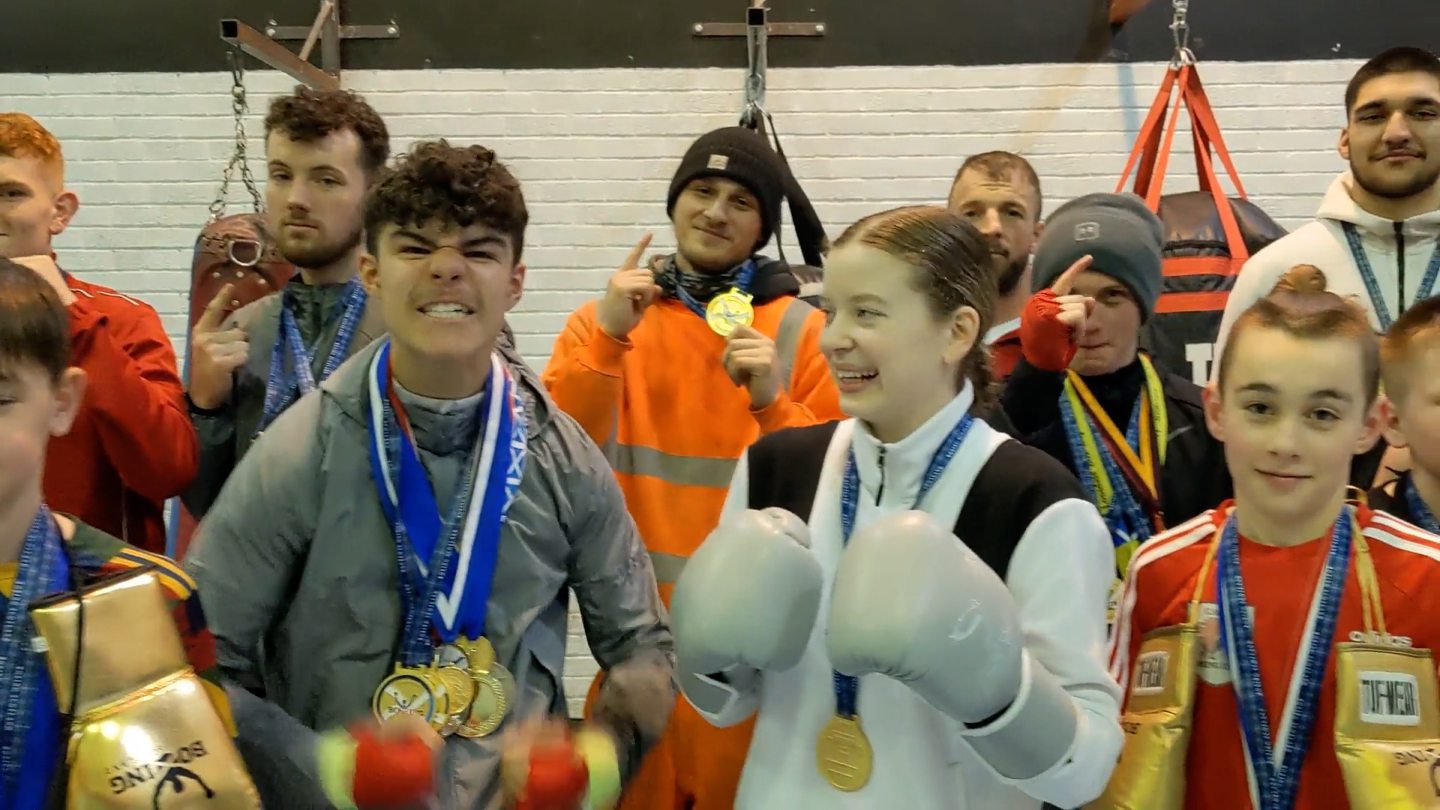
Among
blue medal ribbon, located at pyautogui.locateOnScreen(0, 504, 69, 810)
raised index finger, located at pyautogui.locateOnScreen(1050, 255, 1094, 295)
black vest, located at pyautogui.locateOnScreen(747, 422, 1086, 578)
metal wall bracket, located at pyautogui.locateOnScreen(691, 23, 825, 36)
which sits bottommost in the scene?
blue medal ribbon, located at pyautogui.locateOnScreen(0, 504, 69, 810)

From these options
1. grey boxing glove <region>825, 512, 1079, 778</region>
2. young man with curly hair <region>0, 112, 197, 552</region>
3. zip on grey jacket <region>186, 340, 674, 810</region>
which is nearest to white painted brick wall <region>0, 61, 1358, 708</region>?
young man with curly hair <region>0, 112, 197, 552</region>

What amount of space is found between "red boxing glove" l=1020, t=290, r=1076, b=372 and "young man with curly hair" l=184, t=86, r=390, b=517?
1.27m

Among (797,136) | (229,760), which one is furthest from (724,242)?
(797,136)

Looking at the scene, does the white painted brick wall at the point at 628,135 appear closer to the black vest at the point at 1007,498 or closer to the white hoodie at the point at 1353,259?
the white hoodie at the point at 1353,259

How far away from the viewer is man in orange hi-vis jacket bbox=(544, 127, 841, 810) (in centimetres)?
221

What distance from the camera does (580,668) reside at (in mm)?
4156

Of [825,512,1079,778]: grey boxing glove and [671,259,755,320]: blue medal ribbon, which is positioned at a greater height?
[671,259,755,320]: blue medal ribbon

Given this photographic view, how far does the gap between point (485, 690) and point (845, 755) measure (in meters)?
0.54

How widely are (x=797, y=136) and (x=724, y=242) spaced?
182 centimetres

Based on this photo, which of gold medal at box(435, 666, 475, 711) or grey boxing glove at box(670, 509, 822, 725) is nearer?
grey boxing glove at box(670, 509, 822, 725)

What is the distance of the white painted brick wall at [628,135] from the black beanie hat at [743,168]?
1.59 metres

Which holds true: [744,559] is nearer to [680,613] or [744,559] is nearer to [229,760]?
[680,613]

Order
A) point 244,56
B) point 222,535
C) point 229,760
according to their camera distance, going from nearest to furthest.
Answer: point 229,760 < point 222,535 < point 244,56

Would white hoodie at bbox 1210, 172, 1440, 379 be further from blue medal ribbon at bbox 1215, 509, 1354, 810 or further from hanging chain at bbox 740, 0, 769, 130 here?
hanging chain at bbox 740, 0, 769, 130
